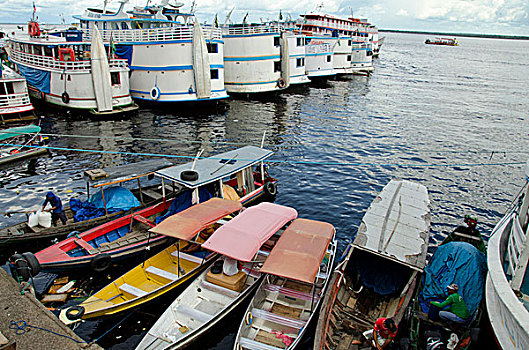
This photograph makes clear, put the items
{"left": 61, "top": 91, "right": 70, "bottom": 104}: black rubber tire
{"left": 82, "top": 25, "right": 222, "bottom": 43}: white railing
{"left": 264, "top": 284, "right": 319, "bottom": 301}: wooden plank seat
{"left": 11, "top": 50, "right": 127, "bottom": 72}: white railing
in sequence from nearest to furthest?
1. {"left": 264, "top": 284, "right": 319, "bottom": 301}: wooden plank seat
2. {"left": 11, "top": 50, "right": 127, "bottom": 72}: white railing
3. {"left": 61, "top": 91, "right": 70, "bottom": 104}: black rubber tire
4. {"left": 82, "top": 25, "right": 222, "bottom": 43}: white railing

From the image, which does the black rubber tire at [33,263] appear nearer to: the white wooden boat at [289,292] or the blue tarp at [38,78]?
the white wooden boat at [289,292]

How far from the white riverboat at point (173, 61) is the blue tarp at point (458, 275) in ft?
95.6

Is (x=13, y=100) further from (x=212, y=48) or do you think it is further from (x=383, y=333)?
(x=383, y=333)

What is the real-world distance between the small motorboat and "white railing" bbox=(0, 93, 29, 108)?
976 inches

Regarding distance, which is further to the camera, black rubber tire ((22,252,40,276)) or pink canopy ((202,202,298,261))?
black rubber tire ((22,252,40,276))

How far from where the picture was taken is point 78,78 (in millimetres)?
31453

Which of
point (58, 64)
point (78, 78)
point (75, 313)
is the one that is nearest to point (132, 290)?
point (75, 313)

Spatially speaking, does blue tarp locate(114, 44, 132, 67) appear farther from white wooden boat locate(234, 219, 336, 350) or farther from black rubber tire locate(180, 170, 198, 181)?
white wooden boat locate(234, 219, 336, 350)

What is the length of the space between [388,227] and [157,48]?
1205 inches

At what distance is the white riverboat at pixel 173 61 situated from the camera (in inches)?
1359

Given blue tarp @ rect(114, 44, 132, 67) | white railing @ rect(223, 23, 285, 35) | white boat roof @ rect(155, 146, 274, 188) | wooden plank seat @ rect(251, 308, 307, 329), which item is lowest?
wooden plank seat @ rect(251, 308, 307, 329)

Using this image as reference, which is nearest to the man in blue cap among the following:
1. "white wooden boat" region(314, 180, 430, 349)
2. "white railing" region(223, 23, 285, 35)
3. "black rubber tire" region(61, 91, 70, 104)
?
"white wooden boat" region(314, 180, 430, 349)

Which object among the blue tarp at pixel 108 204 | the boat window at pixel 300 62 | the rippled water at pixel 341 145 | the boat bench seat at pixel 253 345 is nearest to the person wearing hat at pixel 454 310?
the boat bench seat at pixel 253 345

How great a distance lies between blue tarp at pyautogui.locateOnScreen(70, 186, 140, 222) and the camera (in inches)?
593
